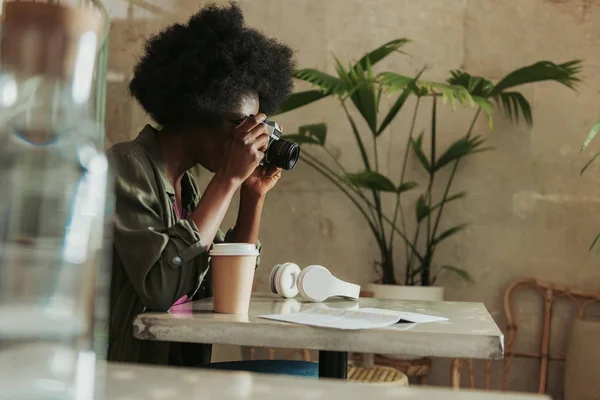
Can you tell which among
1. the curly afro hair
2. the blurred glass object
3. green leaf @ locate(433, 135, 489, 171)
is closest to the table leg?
the curly afro hair

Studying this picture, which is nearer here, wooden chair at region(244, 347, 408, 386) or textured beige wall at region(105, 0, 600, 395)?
wooden chair at region(244, 347, 408, 386)

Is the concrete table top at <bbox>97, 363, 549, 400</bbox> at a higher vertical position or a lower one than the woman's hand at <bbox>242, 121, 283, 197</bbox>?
lower

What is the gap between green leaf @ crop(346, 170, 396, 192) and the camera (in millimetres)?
2852

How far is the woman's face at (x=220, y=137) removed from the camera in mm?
1689

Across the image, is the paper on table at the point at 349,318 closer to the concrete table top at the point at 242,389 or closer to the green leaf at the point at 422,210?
the concrete table top at the point at 242,389

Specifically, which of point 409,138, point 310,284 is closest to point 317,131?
point 409,138

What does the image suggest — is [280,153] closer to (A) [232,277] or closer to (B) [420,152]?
(A) [232,277]

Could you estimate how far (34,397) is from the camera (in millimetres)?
261

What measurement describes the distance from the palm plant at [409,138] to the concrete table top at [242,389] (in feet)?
7.67

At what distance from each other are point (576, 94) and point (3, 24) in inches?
130

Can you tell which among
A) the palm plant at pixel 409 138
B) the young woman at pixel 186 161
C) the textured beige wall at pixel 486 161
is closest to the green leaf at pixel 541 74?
the palm plant at pixel 409 138

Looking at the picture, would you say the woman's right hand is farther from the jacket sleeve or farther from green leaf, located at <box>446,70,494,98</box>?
green leaf, located at <box>446,70,494,98</box>

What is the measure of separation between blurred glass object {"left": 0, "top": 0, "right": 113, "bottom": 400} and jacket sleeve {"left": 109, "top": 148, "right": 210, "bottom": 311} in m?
1.04

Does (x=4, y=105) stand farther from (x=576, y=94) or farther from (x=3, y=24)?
(x=576, y=94)
